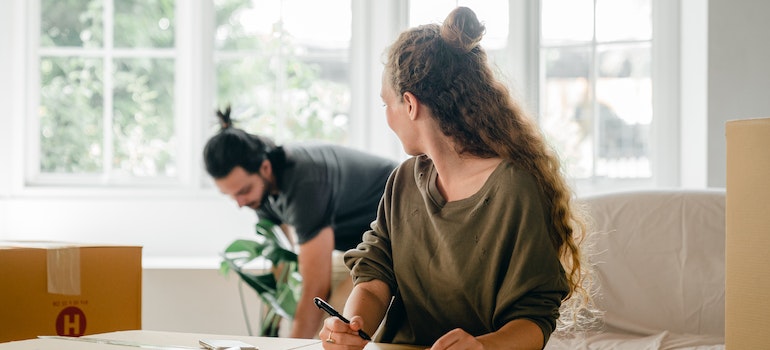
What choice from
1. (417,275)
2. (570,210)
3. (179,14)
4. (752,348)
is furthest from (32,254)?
(179,14)

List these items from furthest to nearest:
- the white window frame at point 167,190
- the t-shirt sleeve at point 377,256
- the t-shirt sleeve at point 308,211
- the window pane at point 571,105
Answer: the white window frame at point 167,190 → the window pane at point 571,105 → the t-shirt sleeve at point 308,211 → the t-shirt sleeve at point 377,256

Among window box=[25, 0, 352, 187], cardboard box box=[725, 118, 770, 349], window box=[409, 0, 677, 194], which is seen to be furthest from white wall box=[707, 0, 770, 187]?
cardboard box box=[725, 118, 770, 349]

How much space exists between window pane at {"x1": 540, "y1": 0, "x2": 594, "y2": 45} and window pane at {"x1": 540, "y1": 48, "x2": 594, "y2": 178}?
0.05 m

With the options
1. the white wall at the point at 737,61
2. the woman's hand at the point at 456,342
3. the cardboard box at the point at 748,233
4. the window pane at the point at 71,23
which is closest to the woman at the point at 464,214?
the woman's hand at the point at 456,342

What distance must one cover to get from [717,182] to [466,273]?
70.3 inches

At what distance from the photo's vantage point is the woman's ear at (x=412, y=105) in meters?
1.44

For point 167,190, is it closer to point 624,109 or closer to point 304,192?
point 304,192

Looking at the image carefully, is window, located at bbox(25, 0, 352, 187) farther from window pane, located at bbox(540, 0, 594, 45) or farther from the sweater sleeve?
the sweater sleeve

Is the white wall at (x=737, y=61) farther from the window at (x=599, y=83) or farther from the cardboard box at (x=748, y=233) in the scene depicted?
the cardboard box at (x=748, y=233)

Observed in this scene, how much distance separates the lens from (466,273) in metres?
1.41

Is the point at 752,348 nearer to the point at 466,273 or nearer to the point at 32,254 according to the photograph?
the point at 466,273

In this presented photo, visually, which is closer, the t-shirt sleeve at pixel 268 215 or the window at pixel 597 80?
the t-shirt sleeve at pixel 268 215

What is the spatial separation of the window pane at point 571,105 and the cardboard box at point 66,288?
202 cm

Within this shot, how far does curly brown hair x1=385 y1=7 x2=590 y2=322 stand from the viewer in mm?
1416
